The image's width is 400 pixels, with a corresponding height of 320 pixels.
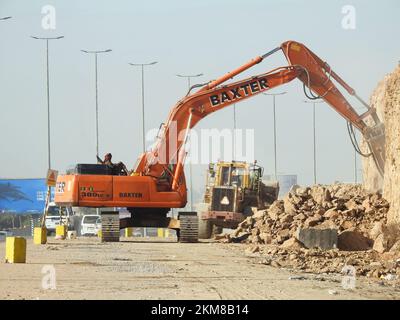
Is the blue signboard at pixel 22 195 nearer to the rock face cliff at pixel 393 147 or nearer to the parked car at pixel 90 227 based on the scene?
the parked car at pixel 90 227

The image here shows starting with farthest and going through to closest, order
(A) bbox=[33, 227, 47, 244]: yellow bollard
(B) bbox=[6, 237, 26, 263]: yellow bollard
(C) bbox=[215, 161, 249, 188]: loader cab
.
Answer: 1. (C) bbox=[215, 161, 249, 188]: loader cab
2. (A) bbox=[33, 227, 47, 244]: yellow bollard
3. (B) bbox=[6, 237, 26, 263]: yellow bollard

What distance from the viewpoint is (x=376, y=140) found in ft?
132

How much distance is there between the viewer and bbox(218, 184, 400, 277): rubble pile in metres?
26.1

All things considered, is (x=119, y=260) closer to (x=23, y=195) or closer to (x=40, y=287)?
(x=40, y=287)

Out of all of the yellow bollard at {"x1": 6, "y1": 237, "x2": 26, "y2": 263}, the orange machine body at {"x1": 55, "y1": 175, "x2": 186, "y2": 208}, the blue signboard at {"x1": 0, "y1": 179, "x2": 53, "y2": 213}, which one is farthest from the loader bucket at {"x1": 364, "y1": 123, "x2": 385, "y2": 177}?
the blue signboard at {"x1": 0, "y1": 179, "x2": 53, "y2": 213}

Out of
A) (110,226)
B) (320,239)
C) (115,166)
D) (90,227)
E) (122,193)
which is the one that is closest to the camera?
(320,239)

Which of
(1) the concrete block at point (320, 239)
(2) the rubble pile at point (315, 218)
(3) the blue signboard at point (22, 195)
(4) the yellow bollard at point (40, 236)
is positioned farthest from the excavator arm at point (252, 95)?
(3) the blue signboard at point (22, 195)

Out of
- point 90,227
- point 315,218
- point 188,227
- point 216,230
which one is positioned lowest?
point 90,227

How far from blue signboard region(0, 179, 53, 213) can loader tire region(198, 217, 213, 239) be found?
143 feet

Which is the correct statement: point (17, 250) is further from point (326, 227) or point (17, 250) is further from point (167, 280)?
point (326, 227)

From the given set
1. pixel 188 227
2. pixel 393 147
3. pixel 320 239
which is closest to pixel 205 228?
pixel 188 227

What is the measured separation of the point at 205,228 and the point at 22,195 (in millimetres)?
45734

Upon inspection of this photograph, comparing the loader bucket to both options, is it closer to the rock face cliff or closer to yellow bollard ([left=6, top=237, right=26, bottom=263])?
the rock face cliff

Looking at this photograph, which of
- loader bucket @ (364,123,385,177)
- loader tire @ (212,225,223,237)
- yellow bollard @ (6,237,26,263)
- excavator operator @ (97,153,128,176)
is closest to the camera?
yellow bollard @ (6,237,26,263)
